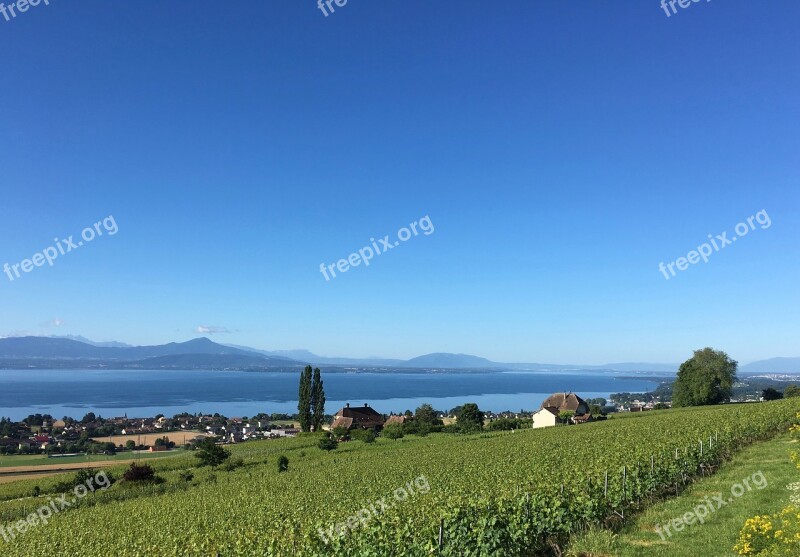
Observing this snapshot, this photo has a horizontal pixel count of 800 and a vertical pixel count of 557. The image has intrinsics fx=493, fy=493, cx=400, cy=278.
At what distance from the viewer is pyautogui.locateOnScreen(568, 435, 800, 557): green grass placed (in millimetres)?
10992

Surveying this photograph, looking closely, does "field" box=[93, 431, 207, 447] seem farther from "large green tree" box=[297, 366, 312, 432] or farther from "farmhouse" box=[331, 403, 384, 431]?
"large green tree" box=[297, 366, 312, 432]

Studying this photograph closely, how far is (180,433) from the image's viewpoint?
452 feet

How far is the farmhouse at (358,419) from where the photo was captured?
10106cm

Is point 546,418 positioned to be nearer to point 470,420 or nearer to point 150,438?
point 470,420

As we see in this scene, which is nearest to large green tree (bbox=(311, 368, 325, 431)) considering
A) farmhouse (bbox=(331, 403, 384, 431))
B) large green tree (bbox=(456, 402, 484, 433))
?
farmhouse (bbox=(331, 403, 384, 431))

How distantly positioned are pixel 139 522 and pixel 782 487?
26508 millimetres

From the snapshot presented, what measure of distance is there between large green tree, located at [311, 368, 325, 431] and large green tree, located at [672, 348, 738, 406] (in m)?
63.2

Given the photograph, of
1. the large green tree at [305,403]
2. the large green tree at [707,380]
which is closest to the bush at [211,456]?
the large green tree at [305,403]

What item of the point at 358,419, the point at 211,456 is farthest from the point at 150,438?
the point at 211,456

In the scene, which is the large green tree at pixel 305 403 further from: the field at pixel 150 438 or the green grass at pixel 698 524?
the green grass at pixel 698 524

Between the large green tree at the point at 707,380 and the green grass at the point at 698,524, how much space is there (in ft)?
242

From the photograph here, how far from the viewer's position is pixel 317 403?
88062 millimetres

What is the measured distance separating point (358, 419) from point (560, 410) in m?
41.1

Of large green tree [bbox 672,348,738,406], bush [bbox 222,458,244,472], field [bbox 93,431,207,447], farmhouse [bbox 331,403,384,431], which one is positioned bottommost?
field [bbox 93,431,207,447]
